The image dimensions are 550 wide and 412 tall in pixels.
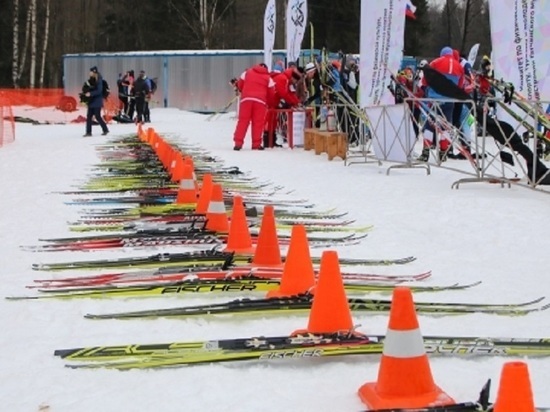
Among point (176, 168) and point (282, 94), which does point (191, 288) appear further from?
point (282, 94)

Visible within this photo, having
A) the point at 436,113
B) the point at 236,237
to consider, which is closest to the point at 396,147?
the point at 436,113

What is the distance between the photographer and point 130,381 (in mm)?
3240

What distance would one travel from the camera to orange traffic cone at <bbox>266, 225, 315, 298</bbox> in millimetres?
4371

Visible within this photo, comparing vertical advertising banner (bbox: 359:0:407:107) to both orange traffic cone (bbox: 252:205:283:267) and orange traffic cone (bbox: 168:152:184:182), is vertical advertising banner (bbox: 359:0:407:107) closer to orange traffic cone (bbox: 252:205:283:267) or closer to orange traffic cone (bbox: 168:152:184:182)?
orange traffic cone (bbox: 168:152:184:182)

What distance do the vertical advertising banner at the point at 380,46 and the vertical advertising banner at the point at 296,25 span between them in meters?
6.13

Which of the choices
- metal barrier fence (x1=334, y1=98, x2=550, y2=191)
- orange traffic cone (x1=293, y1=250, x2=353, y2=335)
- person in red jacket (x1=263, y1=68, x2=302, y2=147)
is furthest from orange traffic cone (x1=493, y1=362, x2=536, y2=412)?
person in red jacket (x1=263, y1=68, x2=302, y2=147)

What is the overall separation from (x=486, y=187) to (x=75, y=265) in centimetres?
581

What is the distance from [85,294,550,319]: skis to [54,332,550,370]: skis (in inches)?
21.4

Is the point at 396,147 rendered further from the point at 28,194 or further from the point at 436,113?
Result: the point at 28,194

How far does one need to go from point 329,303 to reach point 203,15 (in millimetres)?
46311

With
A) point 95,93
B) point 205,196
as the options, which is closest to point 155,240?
point 205,196

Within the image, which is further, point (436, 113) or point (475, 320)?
point (436, 113)

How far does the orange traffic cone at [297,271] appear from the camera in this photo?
4.37 meters

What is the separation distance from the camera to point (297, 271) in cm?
439
